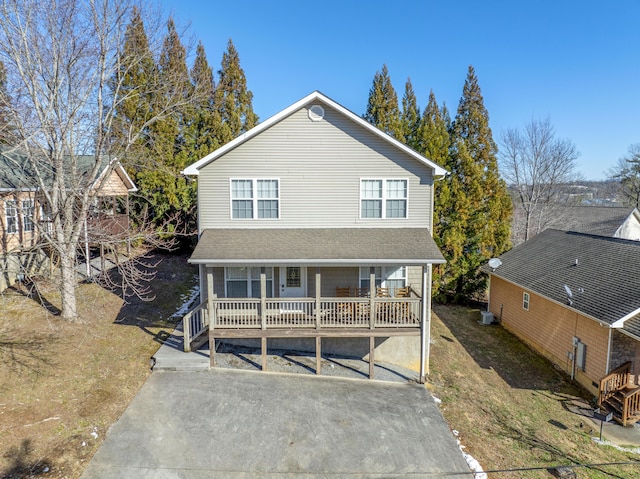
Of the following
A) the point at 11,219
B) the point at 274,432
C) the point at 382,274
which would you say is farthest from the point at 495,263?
the point at 11,219

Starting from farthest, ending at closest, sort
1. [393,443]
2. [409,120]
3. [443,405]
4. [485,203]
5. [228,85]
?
[409,120], [228,85], [485,203], [443,405], [393,443]

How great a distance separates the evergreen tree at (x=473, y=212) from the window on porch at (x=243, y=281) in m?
12.1

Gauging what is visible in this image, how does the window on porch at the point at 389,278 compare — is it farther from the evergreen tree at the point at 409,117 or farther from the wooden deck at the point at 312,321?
the evergreen tree at the point at 409,117

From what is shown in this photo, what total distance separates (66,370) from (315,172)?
948cm

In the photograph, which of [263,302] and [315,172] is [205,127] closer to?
[315,172]

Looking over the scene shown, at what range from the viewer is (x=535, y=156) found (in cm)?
2905

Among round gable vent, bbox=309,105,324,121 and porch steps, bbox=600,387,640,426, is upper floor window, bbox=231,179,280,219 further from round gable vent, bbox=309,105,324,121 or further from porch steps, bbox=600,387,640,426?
porch steps, bbox=600,387,640,426

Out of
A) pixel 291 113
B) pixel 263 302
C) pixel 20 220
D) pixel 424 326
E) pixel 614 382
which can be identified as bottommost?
pixel 614 382

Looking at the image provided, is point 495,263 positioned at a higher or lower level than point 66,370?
higher

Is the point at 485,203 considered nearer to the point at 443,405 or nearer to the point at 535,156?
the point at 535,156

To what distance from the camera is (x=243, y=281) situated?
1324cm

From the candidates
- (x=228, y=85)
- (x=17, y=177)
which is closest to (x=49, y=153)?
(x=17, y=177)

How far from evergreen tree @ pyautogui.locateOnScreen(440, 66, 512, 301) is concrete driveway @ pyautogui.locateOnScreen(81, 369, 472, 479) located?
11.5 m

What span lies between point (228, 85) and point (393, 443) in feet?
86.1
